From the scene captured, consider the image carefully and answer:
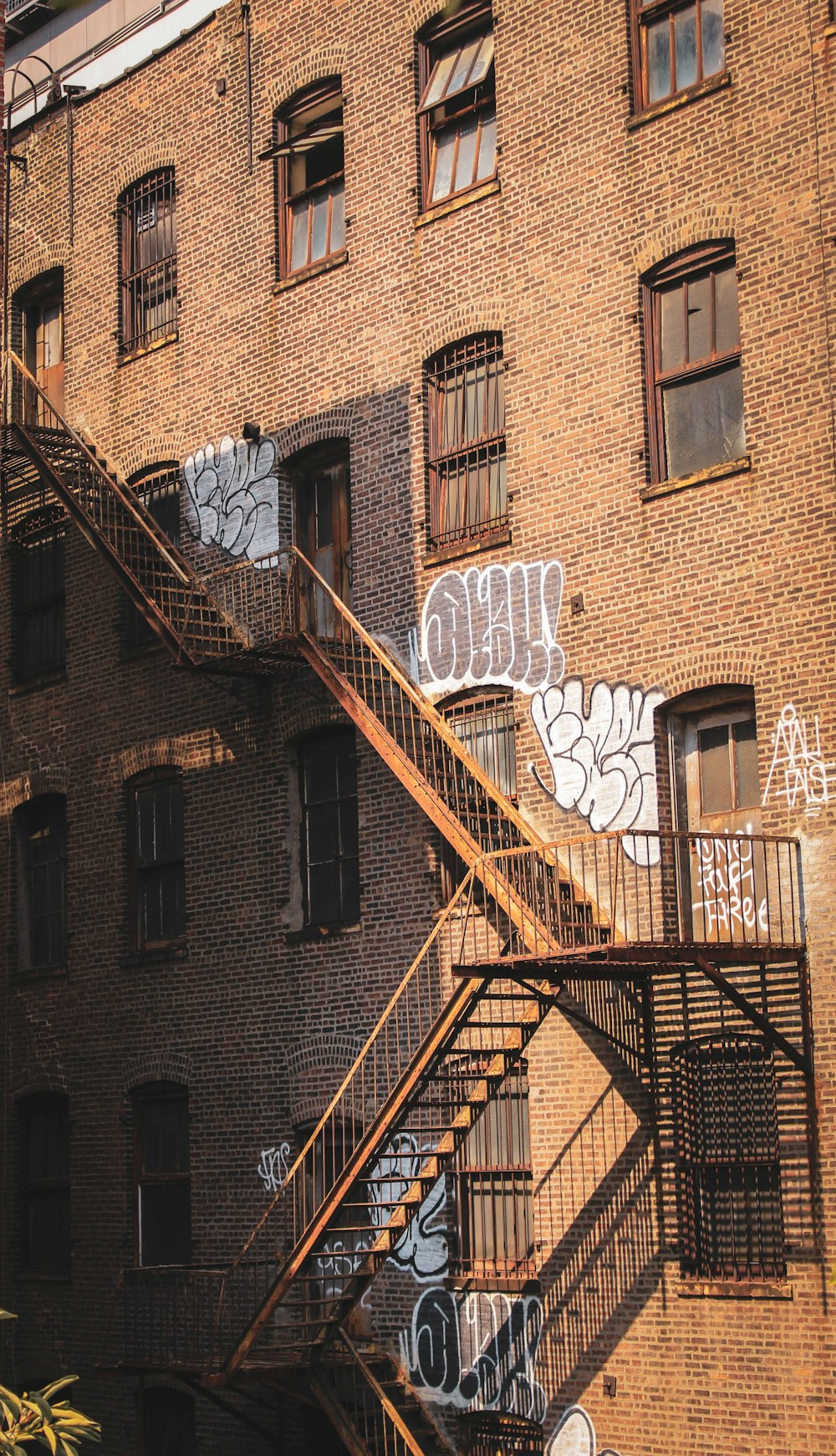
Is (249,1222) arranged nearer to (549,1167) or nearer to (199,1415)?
(199,1415)

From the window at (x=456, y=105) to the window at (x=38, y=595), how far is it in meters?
7.21

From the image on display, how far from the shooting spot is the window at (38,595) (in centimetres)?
2372

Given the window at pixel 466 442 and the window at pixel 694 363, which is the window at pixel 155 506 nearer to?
the window at pixel 466 442

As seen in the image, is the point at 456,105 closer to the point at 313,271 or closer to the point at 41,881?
the point at 313,271

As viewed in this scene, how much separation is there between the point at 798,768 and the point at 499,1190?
4914 mm

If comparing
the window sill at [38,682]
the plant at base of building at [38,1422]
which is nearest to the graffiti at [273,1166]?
the window sill at [38,682]

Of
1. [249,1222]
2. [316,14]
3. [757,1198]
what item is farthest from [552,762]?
[316,14]

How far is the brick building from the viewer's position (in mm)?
15055

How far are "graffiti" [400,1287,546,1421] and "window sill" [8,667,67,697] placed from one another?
9.49 meters

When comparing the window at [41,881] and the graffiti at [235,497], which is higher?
the graffiti at [235,497]

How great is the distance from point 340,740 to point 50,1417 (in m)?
10.9

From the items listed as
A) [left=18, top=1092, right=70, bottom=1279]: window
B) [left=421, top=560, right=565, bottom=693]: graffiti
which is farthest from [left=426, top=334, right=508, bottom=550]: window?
[left=18, top=1092, right=70, bottom=1279]: window

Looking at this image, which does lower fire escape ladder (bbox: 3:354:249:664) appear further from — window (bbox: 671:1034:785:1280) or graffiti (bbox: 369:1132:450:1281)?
window (bbox: 671:1034:785:1280)

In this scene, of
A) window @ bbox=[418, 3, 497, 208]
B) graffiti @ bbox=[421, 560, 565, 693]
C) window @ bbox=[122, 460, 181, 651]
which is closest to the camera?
graffiti @ bbox=[421, 560, 565, 693]
